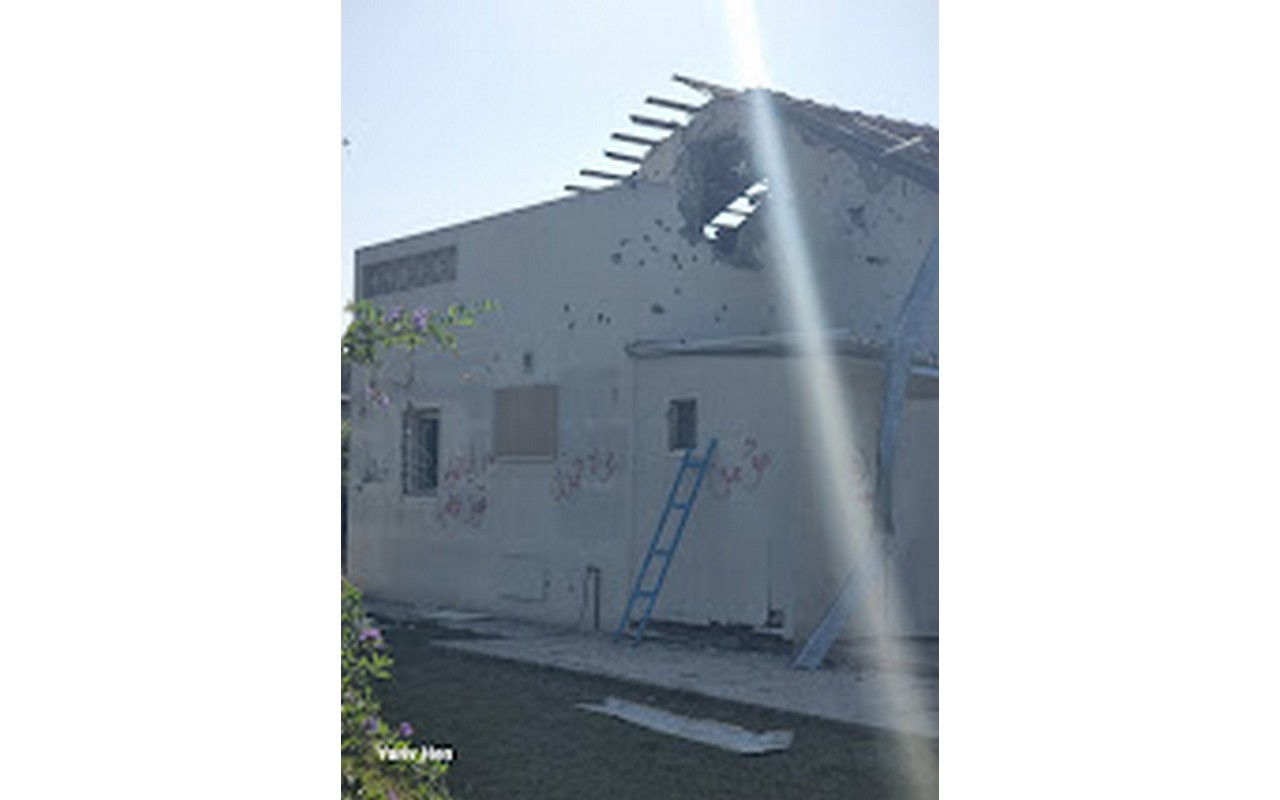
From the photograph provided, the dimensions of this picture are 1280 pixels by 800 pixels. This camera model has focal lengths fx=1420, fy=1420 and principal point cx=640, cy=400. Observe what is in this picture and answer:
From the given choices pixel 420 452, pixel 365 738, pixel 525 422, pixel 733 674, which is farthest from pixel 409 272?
pixel 365 738

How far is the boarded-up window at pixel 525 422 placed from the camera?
9211 mm

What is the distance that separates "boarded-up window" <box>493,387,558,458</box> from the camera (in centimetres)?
921

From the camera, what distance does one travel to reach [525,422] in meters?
9.37

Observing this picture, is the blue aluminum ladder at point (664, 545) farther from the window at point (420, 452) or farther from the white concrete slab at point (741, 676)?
the window at point (420, 452)

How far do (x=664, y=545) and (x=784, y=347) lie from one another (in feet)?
4.89

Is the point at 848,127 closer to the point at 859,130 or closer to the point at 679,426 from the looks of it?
the point at 859,130

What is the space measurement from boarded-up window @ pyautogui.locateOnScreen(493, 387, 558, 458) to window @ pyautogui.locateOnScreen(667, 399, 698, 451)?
101cm

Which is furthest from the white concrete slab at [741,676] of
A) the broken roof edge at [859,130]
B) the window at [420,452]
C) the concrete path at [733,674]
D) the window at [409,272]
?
the broken roof edge at [859,130]

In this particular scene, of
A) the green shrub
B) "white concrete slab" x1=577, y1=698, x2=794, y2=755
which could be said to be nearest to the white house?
"white concrete slab" x1=577, y1=698, x2=794, y2=755
